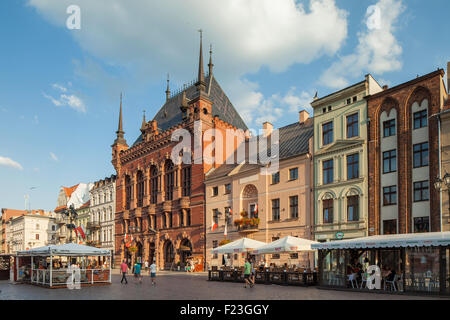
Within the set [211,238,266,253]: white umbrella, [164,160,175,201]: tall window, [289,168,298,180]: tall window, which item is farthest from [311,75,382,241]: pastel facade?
[164,160,175,201]: tall window

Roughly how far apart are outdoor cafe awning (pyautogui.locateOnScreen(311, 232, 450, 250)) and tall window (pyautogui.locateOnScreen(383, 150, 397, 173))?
8665 millimetres

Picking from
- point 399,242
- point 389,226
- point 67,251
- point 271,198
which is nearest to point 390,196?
point 389,226

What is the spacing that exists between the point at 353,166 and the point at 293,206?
651 centimetres

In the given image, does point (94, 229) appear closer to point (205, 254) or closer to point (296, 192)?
point (205, 254)

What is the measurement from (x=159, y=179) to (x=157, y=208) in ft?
12.1

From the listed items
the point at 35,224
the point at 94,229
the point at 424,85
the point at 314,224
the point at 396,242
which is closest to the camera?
the point at 396,242

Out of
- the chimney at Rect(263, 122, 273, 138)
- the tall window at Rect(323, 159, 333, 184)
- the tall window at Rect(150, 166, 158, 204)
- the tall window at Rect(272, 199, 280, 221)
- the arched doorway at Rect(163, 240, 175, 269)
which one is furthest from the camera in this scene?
the tall window at Rect(150, 166, 158, 204)

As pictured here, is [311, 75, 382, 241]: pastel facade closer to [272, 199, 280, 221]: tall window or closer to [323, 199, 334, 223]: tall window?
[323, 199, 334, 223]: tall window

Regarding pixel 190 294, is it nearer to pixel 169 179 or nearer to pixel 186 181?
pixel 186 181

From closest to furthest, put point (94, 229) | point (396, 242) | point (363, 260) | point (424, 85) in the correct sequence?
point (396, 242) < point (363, 260) < point (424, 85) < point (94, 229)

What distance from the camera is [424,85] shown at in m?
27.4

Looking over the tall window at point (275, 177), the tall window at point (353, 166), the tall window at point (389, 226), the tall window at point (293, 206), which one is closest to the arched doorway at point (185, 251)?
the tall window at point (275, 177)

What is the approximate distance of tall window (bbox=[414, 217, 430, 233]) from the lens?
26047 mm
